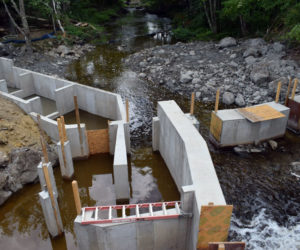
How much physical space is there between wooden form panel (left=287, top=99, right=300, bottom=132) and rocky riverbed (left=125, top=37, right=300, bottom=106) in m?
2.66

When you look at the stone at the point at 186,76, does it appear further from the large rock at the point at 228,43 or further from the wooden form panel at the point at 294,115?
the wooden form panel at the point at 294,115

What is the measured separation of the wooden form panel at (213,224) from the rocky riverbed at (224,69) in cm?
1164

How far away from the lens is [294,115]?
1385cm

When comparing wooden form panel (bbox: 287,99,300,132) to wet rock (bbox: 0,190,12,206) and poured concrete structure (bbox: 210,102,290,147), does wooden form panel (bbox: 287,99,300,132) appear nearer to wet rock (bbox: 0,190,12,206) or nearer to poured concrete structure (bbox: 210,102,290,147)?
poured concrete structure (bbox: 210,102,290,147)

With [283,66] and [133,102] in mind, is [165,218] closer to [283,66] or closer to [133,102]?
[133,102]

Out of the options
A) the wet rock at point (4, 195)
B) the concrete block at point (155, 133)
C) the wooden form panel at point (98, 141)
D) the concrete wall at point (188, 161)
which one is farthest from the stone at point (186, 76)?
the wet rock at point (4, 195)

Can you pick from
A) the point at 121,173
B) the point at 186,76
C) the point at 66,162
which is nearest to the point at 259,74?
the point at 186,76

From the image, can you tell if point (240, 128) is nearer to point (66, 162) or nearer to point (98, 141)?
point (98, 141)

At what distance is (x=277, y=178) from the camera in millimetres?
11000

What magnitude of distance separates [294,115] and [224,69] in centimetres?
780

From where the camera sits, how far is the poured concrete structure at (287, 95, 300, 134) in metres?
13.5

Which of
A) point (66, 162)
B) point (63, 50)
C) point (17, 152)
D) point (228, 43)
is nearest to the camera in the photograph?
point (66, 162)

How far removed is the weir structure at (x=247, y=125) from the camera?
1213 centimetres

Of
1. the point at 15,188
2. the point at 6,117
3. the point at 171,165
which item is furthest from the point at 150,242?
the point at 6,117
